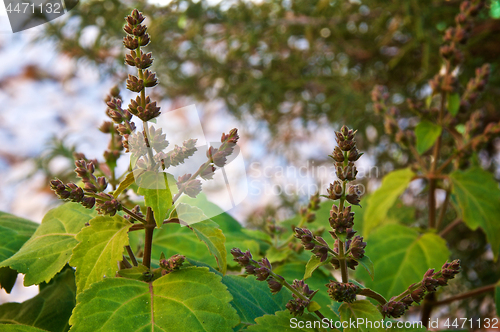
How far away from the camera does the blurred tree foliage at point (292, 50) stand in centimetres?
161

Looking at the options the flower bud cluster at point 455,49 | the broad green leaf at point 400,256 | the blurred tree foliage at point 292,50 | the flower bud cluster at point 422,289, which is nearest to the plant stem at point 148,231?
the flower bud cluster at point 422,289

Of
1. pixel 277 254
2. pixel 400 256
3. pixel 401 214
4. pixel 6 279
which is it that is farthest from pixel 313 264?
pixel 401 214

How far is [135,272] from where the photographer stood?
412mm

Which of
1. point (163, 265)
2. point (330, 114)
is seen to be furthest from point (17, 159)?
point (163, 265)

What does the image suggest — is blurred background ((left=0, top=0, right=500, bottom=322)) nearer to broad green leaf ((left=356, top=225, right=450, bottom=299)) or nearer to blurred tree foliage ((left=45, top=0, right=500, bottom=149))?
blurred tree foliage ((left=45, top=0, right=500, bottom=149))

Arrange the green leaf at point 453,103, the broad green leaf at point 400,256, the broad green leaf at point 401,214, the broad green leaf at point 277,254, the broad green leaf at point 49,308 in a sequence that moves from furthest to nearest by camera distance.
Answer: the broad green leaf at point 401,214
the green leaf at point 453,103
the broad green leaf at point 400,256
the broad green leaf at point 277,254
the broad green leaf at point 49,308

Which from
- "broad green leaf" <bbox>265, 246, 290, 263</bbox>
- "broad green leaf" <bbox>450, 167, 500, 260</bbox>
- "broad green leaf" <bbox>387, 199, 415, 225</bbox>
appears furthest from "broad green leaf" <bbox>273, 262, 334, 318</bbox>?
"broad green leaf" <bbox>387, 199, 415, 225</bbox>

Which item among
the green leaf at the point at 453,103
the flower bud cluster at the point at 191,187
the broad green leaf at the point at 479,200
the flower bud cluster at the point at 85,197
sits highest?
the green leaf at the point at 453,103

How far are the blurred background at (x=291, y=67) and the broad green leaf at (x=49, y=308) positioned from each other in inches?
35.2

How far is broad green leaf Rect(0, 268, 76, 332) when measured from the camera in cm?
47

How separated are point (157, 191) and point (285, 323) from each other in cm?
18

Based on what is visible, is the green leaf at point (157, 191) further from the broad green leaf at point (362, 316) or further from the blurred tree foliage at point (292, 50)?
the blurred tree foliage at point (292, 50)

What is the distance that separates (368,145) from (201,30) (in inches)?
35.5

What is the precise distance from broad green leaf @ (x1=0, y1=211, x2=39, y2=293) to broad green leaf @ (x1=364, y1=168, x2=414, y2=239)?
66 centimetres
